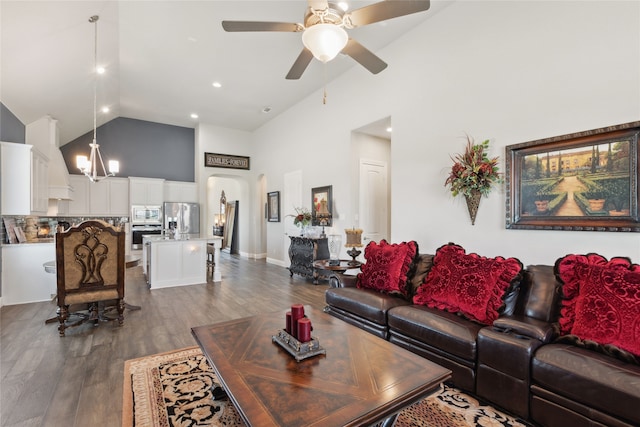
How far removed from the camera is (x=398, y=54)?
4551 mm

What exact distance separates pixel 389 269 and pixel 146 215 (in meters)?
7.50

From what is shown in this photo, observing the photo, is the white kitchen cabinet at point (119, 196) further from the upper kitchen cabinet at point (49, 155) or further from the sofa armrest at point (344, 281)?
the sofa armrest at point (344, 281)

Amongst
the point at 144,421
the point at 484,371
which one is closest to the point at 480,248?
the point at 484,371

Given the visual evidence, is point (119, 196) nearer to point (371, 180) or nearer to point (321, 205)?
point (321, 205)

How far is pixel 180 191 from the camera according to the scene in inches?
351

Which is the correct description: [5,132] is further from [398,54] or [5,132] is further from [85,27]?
[398,54]

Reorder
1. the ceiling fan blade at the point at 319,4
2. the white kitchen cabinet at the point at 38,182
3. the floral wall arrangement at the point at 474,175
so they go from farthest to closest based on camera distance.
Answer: the white kitchen cabinet at the point at 38,182, the floral wall arrangement at the point at 474,175, the ceiling fan blade at the point at 319,4

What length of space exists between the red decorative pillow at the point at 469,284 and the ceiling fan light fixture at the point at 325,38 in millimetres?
2086

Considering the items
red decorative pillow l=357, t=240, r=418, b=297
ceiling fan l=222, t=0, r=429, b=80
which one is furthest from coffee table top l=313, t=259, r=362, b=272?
ceiling fan l=222, t=0, r=429, b=80

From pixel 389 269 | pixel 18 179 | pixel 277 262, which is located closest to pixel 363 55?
pixel 389 269

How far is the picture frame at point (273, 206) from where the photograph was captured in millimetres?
8047

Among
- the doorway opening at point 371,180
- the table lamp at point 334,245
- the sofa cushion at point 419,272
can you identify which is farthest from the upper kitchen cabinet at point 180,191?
the sofa cushion at point 419,272

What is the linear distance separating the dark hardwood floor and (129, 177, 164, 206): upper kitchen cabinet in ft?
10.4

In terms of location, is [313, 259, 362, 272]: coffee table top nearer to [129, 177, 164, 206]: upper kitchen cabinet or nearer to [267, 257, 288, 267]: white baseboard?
[267, 257, 288, 267]: white baseboard
